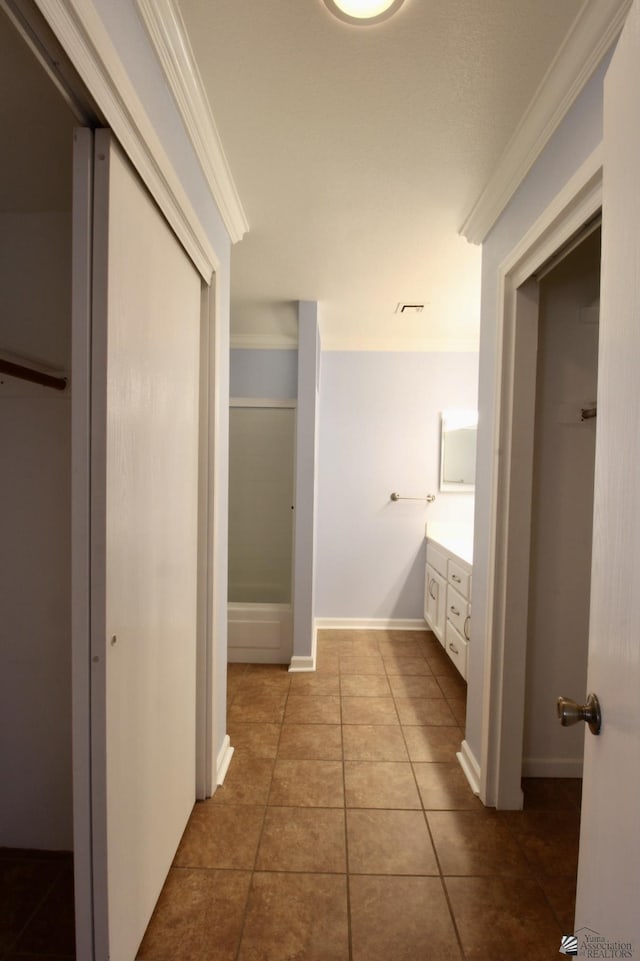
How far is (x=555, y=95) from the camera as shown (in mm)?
1263

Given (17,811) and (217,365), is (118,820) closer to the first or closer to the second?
(17,811)

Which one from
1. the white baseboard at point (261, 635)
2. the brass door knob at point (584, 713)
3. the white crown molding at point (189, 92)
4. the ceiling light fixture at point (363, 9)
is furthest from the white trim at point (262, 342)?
the brass door knob at point (584, 713)

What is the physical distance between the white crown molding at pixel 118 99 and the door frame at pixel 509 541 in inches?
45.5

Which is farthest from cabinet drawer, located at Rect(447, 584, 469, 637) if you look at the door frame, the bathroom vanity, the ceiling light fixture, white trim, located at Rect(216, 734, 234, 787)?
the ceiling light fixture

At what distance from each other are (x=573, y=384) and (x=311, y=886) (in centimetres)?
202

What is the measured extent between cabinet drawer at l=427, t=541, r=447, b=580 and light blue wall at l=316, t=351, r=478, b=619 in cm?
20

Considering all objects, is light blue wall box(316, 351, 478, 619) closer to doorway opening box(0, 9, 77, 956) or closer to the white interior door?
doorway opening box(0, 9, 77, 956)

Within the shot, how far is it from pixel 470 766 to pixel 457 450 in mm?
2474

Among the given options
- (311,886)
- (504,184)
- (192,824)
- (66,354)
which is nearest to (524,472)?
(504,184)

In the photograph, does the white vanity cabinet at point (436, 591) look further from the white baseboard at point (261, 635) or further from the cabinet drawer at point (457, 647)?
the white baseboard at point (261, 635)

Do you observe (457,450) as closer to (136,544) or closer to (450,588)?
(450,588)

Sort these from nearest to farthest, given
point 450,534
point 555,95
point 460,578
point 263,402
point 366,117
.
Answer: point 555,95 → point 366,117 → point 460,578 → point 263,402 → point 450,534

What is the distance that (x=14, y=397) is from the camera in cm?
147

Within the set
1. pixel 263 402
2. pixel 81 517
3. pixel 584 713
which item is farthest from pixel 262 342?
pixel 584 713
